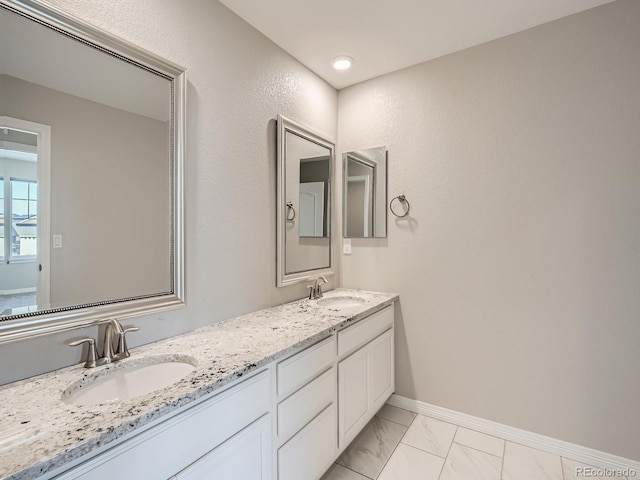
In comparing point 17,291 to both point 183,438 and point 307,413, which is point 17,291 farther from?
point 307,413

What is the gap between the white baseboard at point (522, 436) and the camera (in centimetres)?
171

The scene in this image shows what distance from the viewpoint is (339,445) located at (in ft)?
5.41

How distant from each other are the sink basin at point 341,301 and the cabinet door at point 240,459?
107 centimetres

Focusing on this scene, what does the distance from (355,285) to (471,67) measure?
68.3 inches

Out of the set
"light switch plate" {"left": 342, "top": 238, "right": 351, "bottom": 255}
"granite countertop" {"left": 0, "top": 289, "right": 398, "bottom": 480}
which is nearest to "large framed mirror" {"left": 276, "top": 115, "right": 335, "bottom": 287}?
"light switch plate" {"left": 342, "top": 238, "right": 351, "bottom": 255}

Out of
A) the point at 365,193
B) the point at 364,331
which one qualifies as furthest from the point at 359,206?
the point at 364,331

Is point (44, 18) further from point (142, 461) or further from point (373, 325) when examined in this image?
point (373, 325)

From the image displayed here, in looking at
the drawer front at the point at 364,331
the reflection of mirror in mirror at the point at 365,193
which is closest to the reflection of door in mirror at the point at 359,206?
the reflection of mirror in mirror at the point at 365,193

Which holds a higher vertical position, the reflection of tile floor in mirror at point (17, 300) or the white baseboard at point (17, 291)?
the white baseboard at point (17, 291)

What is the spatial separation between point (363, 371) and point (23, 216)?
174 cm

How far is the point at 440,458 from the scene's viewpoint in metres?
1.81

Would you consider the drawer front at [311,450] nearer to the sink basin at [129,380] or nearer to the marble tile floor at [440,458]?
the marble tile floor at [440,458]
